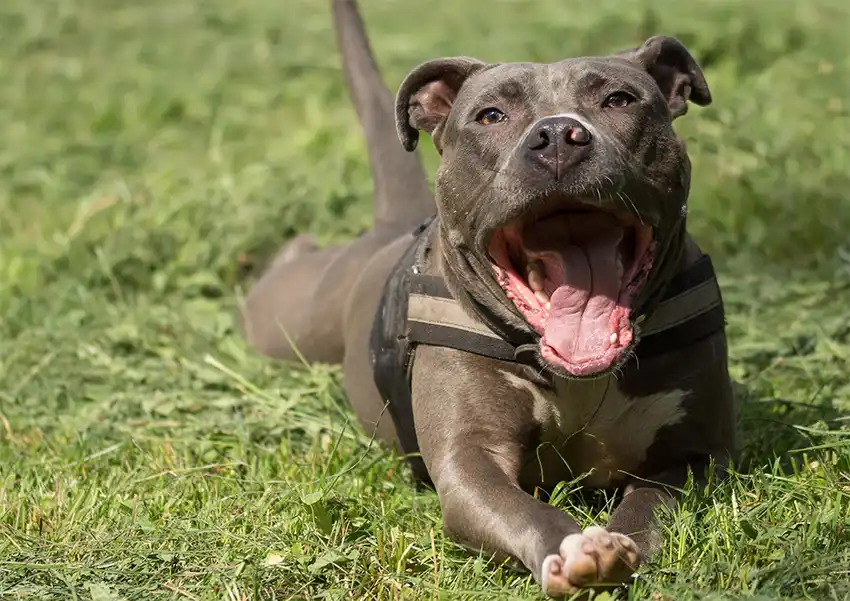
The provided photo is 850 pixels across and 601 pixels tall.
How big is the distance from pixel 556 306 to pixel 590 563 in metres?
0.89

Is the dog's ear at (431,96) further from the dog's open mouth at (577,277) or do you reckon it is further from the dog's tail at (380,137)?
the dog's tail at (380,137)

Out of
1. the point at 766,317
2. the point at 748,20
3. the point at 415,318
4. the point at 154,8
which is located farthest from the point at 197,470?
the point at 154,8

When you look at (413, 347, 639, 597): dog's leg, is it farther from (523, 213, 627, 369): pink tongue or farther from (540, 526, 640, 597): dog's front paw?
(523, 213, 627, 369): pink tongue

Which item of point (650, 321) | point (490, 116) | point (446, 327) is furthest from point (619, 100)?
point (446, 327)

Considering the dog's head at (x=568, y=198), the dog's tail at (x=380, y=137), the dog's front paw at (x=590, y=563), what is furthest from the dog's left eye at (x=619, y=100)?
the dog's tail at (x=380, y=137)

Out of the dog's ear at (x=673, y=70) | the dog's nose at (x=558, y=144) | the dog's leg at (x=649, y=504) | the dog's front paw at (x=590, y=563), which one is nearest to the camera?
the dog's front paw at (x=590, y=563)

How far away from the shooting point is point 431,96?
4.59 m

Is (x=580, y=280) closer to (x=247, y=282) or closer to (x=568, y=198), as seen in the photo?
(x=568, y=198)

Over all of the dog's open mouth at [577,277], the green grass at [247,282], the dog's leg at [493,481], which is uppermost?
the dog's open mouth at [577,277]

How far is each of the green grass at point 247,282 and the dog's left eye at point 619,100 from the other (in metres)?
1.09

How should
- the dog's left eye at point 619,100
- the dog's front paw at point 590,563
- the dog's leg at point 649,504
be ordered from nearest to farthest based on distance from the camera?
the dog's front paw at point 590,563 < the dog's leg at point 649,504 < the dog's left eye at point 619,100

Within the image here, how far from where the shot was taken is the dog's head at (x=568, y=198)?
3812 millimetres

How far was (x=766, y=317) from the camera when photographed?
5738mm

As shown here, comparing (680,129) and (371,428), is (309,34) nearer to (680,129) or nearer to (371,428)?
(680,129)
